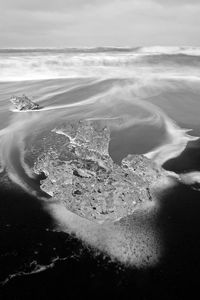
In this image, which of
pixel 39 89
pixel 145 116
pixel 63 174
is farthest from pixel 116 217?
pixel 39 89

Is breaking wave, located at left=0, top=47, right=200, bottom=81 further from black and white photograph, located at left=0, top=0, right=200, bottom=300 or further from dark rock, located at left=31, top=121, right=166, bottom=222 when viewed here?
dark rock, located at left=31, top=121, right=166, bottom=222

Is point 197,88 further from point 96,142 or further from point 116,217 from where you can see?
point 116,217

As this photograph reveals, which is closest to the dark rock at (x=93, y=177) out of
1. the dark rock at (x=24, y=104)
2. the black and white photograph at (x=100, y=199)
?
the black and white photograph at (x=100, y=199)

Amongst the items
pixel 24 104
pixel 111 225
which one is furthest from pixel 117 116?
pixel 111 225

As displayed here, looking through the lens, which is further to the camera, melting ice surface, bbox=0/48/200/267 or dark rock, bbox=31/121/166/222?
dark rock, bbox=31/121/166/222

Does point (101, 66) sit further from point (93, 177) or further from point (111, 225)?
point (111, 225)

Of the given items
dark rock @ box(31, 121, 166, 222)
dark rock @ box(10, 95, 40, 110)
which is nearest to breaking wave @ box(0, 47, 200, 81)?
dark rock @ box(10, 95, 40, 110)
